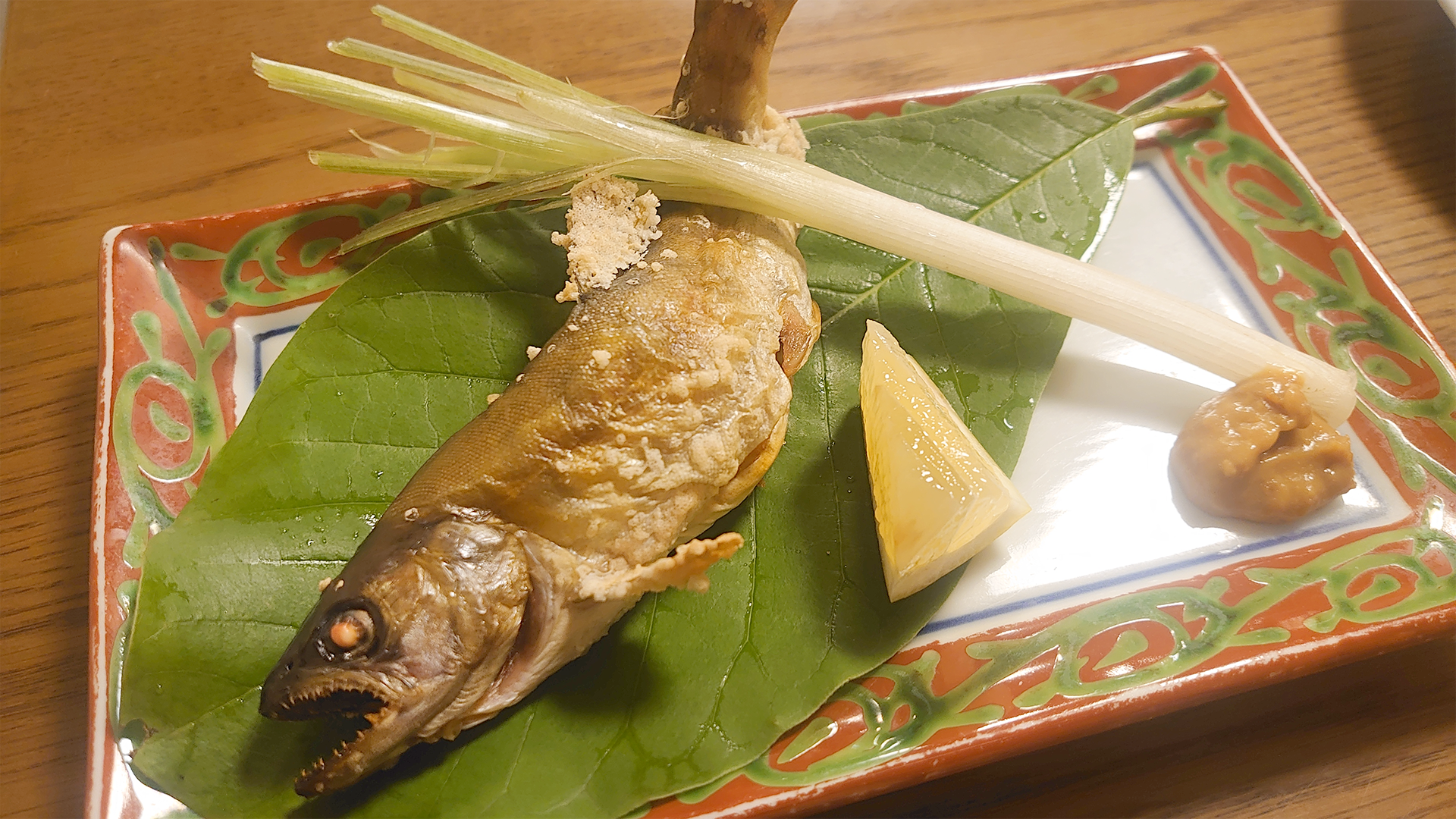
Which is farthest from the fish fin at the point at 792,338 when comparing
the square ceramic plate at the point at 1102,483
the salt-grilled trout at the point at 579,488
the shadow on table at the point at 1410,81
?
the shadow on table at the point at 1410,81

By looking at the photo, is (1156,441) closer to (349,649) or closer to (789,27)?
(349,649)

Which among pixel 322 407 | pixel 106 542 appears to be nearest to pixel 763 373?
pixel 322 407

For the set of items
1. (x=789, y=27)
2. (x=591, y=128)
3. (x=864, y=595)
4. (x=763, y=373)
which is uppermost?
(x=789, y=27)

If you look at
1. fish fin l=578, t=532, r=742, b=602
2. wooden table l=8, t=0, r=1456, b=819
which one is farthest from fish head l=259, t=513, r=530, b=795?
wooden table l=8, t=0, r=1456, b=819

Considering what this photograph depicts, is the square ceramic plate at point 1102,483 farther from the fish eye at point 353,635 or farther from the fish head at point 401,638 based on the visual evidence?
the fish eye at point 353,635

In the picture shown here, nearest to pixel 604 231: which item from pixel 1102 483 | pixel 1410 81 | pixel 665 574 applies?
pixel 665 574
